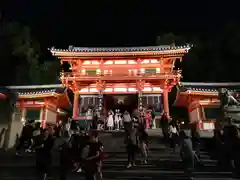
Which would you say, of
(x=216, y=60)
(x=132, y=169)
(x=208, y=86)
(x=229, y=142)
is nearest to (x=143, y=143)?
(x=132, y=169)

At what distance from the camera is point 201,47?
35.9 meters

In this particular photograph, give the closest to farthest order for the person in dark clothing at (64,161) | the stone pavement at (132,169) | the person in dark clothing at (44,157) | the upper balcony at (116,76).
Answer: the person in dark clothing at (64,161)
the person in dark clothing at (44,157)
the stone pavement at (132,169)
the upper balcony at (116,76)

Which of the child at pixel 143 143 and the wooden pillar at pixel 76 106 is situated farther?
the wooden pillar at pixel 76 106

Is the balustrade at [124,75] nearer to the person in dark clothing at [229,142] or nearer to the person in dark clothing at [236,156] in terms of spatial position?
the person in dark clothing at [229,142]

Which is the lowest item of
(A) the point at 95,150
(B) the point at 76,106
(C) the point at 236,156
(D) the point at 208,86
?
(C) the point at 236,156

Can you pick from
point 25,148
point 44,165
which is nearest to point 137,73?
point 25,148

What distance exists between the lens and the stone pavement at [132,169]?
7114 mm

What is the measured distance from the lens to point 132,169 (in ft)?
25.2

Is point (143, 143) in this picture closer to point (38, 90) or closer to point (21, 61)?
point (38, 90)

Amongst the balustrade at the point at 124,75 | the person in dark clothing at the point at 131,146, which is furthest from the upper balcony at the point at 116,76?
the person in dark clothing at the point at 131,146

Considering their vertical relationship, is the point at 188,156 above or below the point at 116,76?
below

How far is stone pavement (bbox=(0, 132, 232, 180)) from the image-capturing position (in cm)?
711

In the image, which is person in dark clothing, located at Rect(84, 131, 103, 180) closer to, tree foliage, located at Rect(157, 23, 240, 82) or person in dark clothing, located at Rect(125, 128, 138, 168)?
person in dark clothing, located at Rect(125, 128, 138, 168)

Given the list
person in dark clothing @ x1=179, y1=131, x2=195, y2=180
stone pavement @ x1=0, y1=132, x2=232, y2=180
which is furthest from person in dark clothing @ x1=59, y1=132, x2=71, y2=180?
person in dark clothing @ x1=179, y1=131, x2=195, y2=180
